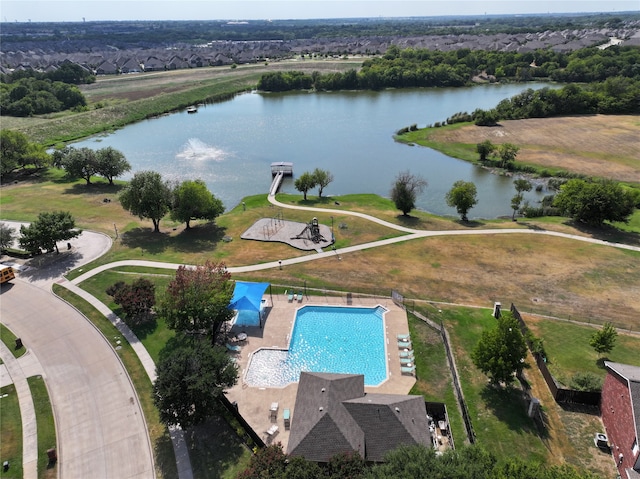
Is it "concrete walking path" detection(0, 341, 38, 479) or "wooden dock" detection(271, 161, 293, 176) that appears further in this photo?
"wooden dock" detection(271, 161, 293, 176)

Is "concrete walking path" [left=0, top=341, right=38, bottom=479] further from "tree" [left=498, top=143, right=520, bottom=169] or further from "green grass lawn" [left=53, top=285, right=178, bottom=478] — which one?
"tree" [left=498, top=143, right=520, bottom=169]

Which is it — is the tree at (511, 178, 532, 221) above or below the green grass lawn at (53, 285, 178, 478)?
above

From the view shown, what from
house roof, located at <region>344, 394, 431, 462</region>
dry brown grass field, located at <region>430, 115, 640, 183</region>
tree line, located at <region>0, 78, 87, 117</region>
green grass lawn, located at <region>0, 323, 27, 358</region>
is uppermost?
tree line, located at <region>0, 78, 87, 117</region>

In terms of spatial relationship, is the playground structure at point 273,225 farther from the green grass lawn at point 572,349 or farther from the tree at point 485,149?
the tree at point 485,149

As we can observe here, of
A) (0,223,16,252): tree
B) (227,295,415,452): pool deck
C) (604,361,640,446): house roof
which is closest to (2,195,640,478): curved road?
(227,295,415,452): pool deck

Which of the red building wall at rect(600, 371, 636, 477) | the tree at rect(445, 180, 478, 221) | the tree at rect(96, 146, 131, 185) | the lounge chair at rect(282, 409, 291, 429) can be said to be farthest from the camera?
the tree at rect(96, 146, 131, 185)

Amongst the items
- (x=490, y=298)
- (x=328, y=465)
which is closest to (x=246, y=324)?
(x=328, y=465)

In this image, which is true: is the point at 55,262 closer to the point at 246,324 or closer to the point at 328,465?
the point at 246,324
